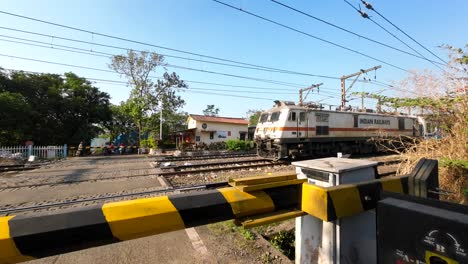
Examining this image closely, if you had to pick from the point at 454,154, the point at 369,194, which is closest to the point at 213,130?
the point at 454,154

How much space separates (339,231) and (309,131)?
12.8 m

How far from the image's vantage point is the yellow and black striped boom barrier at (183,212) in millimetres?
1013

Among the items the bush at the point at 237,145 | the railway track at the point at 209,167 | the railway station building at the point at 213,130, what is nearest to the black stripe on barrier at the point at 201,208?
the railway track at the point at 209,167

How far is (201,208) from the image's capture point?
4.23ft

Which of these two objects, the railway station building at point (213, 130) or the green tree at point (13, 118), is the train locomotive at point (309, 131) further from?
the green tree at point (13, 118)

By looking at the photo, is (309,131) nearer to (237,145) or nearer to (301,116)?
(301,116)

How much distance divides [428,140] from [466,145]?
0.73m

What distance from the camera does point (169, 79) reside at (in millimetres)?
34781

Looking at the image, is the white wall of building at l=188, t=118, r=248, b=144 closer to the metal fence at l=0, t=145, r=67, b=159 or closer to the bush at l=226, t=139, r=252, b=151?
the bush at l=226, t=139, r=252, b=151

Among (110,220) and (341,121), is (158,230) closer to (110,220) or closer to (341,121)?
(110,220)

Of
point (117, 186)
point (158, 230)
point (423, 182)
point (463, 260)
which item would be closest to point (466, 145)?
point (423, 182)

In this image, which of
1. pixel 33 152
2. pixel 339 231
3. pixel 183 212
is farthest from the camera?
pixel 33 152

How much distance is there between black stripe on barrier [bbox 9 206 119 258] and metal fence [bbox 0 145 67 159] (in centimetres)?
2117

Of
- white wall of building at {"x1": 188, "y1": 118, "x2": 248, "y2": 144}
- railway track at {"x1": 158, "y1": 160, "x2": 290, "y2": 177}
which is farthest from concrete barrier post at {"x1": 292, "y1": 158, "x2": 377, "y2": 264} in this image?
white wall of building at {"x1": 188, "y1": 118, "x2": 248, "y2": 144}
